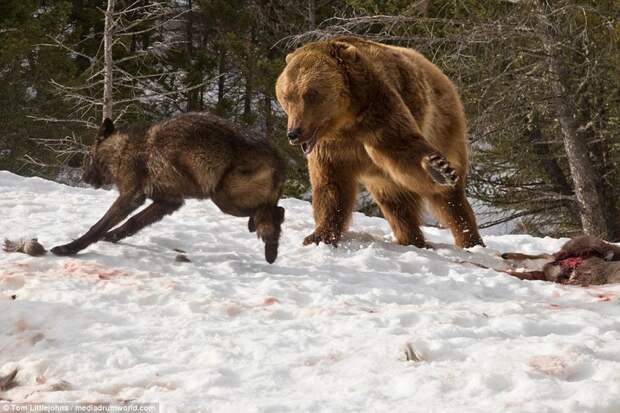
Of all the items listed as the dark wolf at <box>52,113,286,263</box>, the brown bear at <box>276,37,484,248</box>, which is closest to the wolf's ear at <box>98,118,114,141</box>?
the dark wolf at <box>52,113,286,263</box>

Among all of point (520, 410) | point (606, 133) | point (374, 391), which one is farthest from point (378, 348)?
point (606, 133)

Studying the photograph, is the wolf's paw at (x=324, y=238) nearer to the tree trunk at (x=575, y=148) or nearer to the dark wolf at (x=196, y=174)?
the dark wolf at (x=196, y=174)

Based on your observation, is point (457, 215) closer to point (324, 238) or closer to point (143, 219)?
point (324, 238)

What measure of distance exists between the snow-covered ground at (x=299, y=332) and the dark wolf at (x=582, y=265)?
353mm

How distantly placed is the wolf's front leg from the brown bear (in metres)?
1.36

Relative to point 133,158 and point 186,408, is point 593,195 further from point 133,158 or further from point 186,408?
point 186,408

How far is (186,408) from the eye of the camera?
2766mm

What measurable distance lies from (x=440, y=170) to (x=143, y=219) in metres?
2.38

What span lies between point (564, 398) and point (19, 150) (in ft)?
63.0

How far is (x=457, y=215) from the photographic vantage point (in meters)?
7.09

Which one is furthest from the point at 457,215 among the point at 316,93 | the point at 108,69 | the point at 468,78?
the point at 108,69

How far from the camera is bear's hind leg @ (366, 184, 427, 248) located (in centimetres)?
713

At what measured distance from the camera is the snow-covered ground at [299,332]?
290cm

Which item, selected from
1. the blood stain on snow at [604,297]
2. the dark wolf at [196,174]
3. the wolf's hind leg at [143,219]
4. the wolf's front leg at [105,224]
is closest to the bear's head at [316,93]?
the dark wolf at [196,174]
